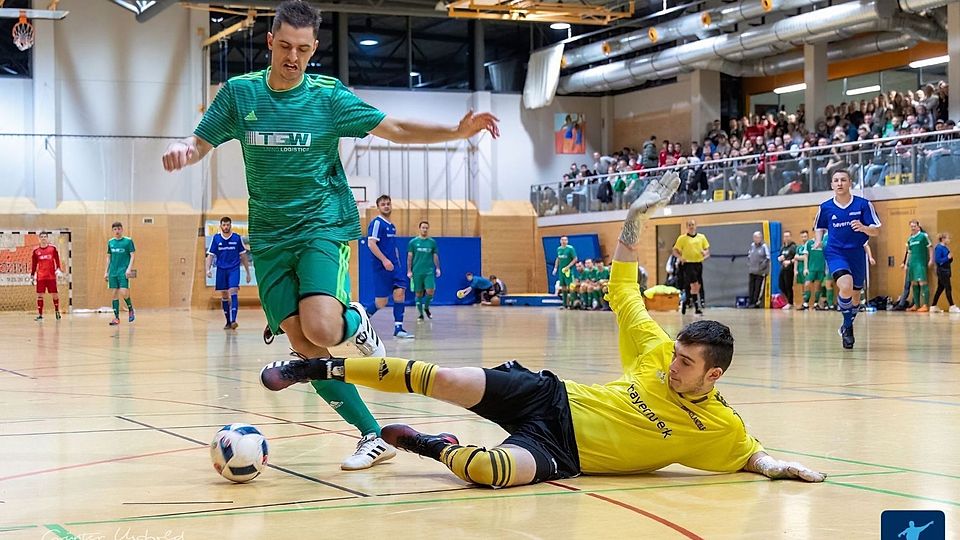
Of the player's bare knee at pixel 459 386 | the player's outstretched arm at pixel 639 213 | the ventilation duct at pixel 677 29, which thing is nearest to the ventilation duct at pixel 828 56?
the ventilation duct at pixel 677 29

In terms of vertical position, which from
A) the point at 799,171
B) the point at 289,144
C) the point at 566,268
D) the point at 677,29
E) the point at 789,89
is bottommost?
the point at 566,268

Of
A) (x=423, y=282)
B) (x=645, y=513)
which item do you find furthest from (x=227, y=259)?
(x=645, y=513)

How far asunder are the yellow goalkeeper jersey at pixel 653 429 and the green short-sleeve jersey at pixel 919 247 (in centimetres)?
2314

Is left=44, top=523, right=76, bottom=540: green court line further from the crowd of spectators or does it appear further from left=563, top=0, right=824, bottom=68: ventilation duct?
left=563, top=0, right=824, bottom=68: ventilation duct

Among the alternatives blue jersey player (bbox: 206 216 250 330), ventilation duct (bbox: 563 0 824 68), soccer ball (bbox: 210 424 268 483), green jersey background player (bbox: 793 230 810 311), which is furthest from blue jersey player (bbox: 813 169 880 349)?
ventilation duct (bbox: 563 0 824 68)

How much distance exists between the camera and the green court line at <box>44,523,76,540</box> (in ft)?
11.9

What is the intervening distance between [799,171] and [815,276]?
108 inches

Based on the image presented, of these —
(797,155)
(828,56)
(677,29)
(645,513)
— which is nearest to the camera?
(645,513)

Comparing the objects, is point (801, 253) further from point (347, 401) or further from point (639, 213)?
point (347, 401)

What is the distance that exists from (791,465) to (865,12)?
26.7 meters

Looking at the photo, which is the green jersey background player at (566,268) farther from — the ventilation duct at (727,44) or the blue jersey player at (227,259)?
the blue jersey player at (227,259)

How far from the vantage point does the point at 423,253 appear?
23.8m

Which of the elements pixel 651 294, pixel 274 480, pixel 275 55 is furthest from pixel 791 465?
pixel 651 294

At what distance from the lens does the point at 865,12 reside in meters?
29.1
